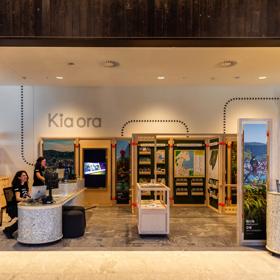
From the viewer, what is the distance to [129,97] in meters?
9.09

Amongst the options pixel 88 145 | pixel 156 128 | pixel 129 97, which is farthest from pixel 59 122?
pixel 156 128

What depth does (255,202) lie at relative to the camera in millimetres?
5398

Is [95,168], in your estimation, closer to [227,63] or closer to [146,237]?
[146,237]

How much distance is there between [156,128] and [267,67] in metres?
3.73

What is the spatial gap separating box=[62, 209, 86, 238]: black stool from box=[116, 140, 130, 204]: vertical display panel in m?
3.28

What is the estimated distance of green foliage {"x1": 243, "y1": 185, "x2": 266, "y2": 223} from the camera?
5.38 metres

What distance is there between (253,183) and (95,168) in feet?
16.7

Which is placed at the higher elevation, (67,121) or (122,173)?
(67,121)

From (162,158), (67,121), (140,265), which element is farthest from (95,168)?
(140,265)

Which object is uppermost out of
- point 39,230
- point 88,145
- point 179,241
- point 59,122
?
point 59,122

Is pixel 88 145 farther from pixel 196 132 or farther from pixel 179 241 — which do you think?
pixel 179 241

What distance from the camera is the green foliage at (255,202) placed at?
5.38 meters

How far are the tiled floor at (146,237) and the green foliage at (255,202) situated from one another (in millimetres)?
677

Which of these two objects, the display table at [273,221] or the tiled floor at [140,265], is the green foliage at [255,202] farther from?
the tiled floor at [140,265]
